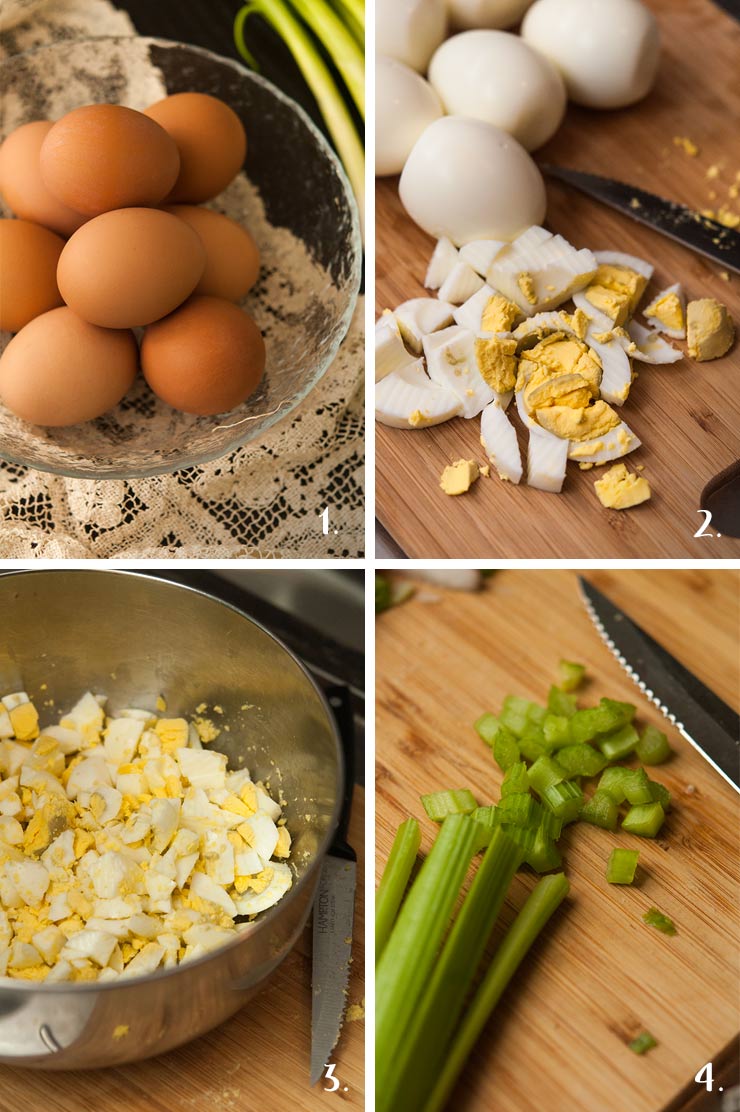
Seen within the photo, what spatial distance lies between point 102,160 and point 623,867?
2.54 ft

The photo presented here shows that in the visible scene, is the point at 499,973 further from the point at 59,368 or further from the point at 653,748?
the point at 59,368

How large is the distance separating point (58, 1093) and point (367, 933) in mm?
278

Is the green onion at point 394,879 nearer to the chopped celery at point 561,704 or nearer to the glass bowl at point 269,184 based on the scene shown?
the chopped celery at point 561,704

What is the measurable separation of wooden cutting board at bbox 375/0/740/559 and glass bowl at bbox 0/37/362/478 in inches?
2.4

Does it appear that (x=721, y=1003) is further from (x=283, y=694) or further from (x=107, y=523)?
(x=107, y=523)

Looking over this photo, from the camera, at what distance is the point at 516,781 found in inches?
35.9

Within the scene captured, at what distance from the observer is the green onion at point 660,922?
0.86 metres

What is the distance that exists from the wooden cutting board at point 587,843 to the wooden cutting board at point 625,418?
0.55ft

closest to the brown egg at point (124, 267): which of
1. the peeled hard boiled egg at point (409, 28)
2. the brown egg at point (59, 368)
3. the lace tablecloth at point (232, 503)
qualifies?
the brown egg at point (59, 368)

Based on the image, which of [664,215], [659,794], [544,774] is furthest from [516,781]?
[664,215]

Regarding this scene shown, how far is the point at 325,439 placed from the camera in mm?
948

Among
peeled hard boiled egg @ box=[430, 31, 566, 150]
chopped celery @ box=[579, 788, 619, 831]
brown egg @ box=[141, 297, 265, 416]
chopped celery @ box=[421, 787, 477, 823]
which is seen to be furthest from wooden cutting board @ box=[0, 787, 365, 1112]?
peeled hard boiled egg @ box=[430, 31, 566, 150]

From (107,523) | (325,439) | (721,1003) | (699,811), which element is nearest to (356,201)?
(325,439)

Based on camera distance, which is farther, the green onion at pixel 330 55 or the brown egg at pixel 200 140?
the green onion at pixel 330 55
